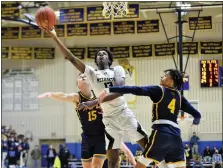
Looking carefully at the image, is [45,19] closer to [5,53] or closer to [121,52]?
[121,52]

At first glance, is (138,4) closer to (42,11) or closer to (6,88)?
(42,11)

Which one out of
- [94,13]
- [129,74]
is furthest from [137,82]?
[94,13]

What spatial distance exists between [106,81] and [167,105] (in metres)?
1.01

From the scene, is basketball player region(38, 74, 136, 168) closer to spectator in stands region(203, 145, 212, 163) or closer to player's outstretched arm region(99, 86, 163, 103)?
player's outstretched arm region(99, 86, 163, 103)

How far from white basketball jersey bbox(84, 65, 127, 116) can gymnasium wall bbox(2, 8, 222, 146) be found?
9.21 meters

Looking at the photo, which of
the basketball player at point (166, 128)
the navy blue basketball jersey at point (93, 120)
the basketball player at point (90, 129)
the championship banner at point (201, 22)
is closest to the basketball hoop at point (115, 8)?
the basketball player at point (90, 129)

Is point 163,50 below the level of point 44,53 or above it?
below

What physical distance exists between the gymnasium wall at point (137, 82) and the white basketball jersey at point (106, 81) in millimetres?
9209

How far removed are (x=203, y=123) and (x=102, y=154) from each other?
1311 cm

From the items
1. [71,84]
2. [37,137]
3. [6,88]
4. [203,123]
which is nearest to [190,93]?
[203,123]

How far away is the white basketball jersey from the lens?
611 cm

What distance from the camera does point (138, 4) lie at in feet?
46.0

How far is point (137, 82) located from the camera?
62.6 ft

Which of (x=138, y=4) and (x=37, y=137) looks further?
(x=37, y=137)
